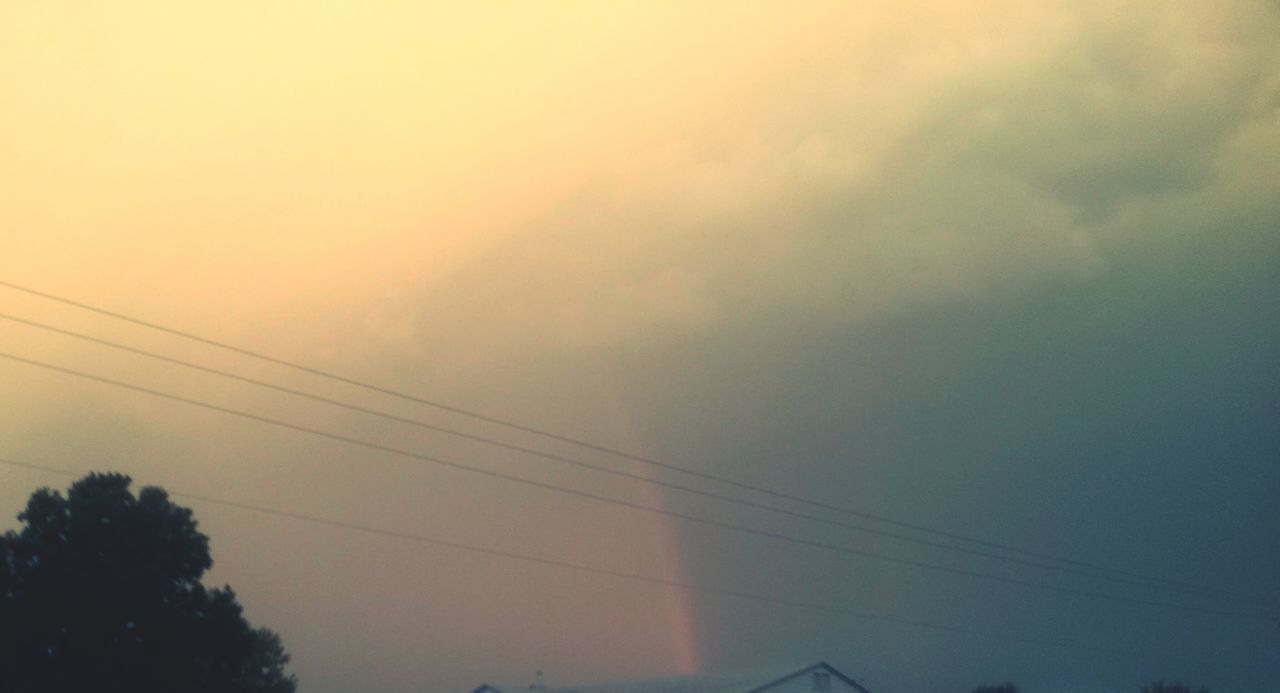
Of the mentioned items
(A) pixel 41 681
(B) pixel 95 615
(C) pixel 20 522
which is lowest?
(A) pixel 41 681

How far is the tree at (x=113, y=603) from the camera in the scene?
4344cm

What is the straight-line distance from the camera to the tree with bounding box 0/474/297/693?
4344 cm

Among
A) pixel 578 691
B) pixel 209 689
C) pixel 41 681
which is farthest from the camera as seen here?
pixel 578 691

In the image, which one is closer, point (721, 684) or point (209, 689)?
point (209, 689)

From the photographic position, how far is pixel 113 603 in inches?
1774

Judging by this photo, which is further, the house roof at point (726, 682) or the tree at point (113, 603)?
the house roof at point (726, 682)

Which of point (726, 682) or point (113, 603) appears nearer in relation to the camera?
point (113, 603)

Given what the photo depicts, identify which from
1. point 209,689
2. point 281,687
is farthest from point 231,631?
point 281,687

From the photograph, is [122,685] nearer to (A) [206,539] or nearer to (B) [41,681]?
(B) [41,681]

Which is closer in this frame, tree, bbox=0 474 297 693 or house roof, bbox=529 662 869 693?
tree, bbox=0 474 297 693

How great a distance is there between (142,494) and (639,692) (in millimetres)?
37429

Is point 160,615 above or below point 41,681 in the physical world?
above

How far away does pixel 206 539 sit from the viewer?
4816cm

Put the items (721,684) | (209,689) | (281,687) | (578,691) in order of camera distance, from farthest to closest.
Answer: (578,691)
(281,687)
(721,684)
(209,689)
